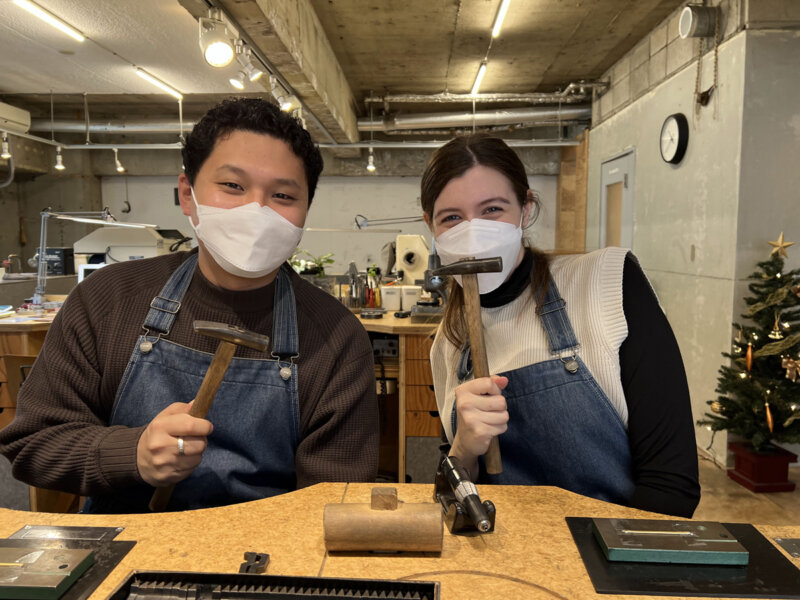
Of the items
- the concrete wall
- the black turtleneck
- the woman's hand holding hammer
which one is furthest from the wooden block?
the concrete wall

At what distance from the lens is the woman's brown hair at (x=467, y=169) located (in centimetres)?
152

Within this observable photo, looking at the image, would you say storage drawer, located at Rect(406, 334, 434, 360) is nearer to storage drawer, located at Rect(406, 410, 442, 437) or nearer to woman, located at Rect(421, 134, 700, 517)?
storage drawer, located at Rect(406, 410, 442, 437)

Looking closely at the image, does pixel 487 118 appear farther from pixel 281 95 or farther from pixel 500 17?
pixel 281 95

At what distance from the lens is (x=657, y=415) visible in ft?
4.47

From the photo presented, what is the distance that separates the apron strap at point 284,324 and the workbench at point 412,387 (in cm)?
217

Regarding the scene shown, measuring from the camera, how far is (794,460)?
4.00m

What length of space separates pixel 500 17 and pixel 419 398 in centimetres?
377

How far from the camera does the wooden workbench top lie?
32.2 inches

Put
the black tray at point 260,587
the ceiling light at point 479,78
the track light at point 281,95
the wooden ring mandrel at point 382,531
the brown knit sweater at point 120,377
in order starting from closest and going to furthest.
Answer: the black tray at point 260,587 → the wooden ring mandrel at point 382,531 → the brown knit sweater at point 120,377 → the track light at point 281,95 → the ceiling light at point 479,78

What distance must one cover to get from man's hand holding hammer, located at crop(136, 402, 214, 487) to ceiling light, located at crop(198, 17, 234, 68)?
120 inches

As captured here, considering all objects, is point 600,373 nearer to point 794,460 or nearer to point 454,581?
point 454,581

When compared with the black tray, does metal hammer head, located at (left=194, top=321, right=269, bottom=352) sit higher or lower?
higher

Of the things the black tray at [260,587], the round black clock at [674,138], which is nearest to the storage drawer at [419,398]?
the black tray at [260,587]

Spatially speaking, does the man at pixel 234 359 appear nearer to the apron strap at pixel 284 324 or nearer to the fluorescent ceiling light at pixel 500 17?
the apron strap at pixel 284 324
